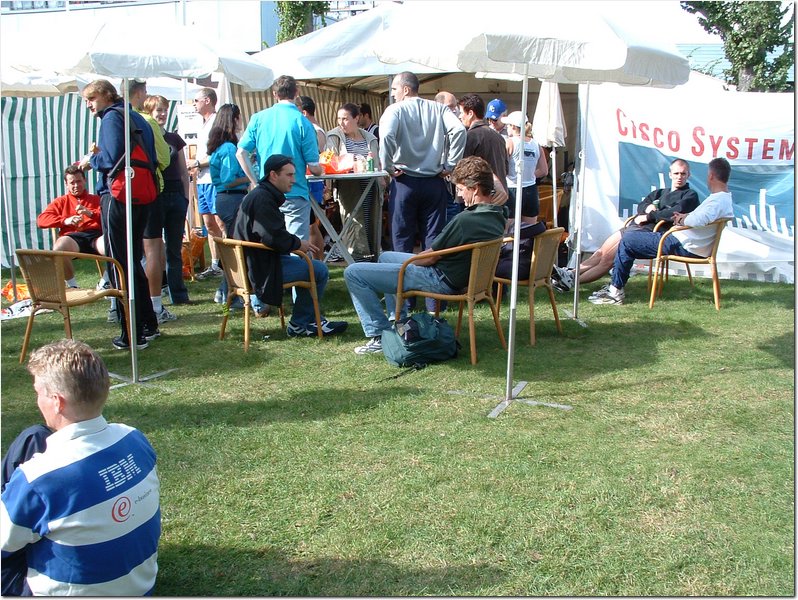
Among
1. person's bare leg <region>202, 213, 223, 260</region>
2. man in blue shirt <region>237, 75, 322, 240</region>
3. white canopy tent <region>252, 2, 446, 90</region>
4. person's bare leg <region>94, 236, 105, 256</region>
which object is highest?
white canopy tent <region>252, 2, 446, 90</region>

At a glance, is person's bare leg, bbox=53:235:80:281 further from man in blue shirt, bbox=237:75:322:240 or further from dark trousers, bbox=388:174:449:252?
dark trousers, bbox=388:174:449:252

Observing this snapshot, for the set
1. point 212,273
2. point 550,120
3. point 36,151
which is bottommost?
point 212,273

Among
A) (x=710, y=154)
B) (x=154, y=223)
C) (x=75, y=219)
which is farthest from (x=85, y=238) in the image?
(x=710, y=154)

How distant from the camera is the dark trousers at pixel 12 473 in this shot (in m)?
2.30

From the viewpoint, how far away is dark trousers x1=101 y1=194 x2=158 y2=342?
5785mm

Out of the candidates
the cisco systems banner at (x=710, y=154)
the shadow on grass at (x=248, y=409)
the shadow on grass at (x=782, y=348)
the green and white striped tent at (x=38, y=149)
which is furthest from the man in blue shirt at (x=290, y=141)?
the green and white striped tent at (x=38, y=149)

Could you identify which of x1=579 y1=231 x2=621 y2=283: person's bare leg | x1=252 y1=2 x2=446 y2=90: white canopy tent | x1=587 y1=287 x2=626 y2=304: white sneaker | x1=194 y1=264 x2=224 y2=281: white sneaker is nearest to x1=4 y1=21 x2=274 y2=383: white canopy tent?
x1=194 y1=264 x2=224 y2=281: white sneaker

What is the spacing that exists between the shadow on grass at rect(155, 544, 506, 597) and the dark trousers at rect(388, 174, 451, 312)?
3.77 metres

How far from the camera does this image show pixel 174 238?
7512 millimetres

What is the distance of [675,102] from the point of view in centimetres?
949

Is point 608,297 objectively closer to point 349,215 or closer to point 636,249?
point 636,249

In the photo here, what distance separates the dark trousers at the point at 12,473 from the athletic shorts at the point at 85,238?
534cm

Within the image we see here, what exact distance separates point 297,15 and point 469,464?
20923 millimetres

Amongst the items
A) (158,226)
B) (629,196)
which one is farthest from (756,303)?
(158,226)
